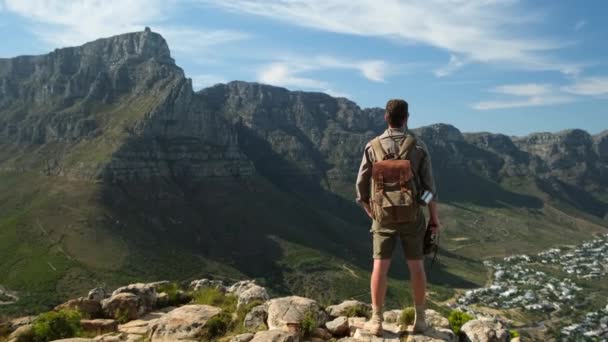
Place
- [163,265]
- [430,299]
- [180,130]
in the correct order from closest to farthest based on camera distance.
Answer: [163,265] < [430,299] < [180,130]

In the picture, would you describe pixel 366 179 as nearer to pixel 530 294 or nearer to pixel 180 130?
pixel 530 294

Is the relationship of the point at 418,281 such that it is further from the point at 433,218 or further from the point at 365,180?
the point at 365,180

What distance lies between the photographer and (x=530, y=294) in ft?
399

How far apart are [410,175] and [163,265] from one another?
93.4 m

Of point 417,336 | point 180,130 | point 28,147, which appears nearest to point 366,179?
point 417,336

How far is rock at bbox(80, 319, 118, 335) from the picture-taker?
35.8 feet

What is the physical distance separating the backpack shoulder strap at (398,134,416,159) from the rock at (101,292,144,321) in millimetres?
8337

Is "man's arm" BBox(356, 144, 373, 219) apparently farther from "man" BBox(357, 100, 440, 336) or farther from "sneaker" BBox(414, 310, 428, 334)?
"sneaker" BBox(414, 310, 428, 334)

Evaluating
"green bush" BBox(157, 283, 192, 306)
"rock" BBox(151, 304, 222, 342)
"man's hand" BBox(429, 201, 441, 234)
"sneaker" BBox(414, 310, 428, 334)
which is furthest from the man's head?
"green bush" BBox(157, 283, 192, 306)

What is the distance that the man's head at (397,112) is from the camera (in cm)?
853

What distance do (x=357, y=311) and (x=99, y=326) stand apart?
6.09 m

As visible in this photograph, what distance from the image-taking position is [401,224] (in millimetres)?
8375

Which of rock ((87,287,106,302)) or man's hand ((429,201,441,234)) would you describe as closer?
man's hand ((429,201,441,234))

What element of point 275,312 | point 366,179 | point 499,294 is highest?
point 366,179
